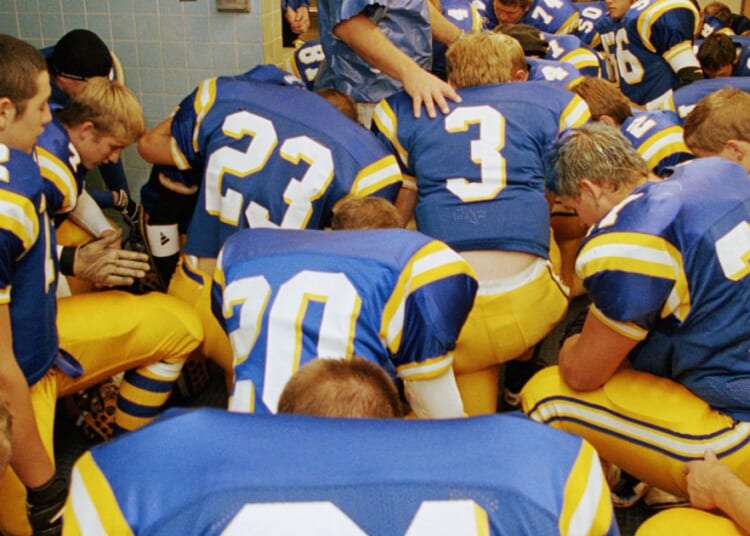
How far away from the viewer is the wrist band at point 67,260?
2.39 metres

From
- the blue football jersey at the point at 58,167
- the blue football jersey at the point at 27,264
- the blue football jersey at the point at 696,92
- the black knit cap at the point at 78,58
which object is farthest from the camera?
the blue football jersey at the point at 696,92

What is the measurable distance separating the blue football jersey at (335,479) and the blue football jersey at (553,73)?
2.36 m

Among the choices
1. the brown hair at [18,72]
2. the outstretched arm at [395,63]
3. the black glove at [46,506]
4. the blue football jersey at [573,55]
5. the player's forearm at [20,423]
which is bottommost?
the black glove at [46,506]

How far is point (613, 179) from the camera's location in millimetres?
1991

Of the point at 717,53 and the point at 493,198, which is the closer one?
the point at 493,198

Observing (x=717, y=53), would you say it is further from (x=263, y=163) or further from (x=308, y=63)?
(x=263, y=163)

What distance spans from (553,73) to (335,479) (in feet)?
8.43

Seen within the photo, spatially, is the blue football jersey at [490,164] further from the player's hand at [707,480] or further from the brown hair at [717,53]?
the brown hair at [717,53]

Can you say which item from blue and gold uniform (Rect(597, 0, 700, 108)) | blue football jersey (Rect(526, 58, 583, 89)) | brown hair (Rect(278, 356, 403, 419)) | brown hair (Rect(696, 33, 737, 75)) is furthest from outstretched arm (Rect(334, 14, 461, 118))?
brown hair (Rect(696, 33, 737, 75))

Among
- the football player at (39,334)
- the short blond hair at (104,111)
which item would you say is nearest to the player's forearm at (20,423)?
the football player at (39,334)

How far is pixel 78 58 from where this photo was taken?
10.2ft

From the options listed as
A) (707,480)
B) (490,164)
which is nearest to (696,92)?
(490,164)

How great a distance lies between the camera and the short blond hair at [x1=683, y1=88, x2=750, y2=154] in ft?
7.37

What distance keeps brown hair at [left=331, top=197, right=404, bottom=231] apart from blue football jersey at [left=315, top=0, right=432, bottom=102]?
80 cm
